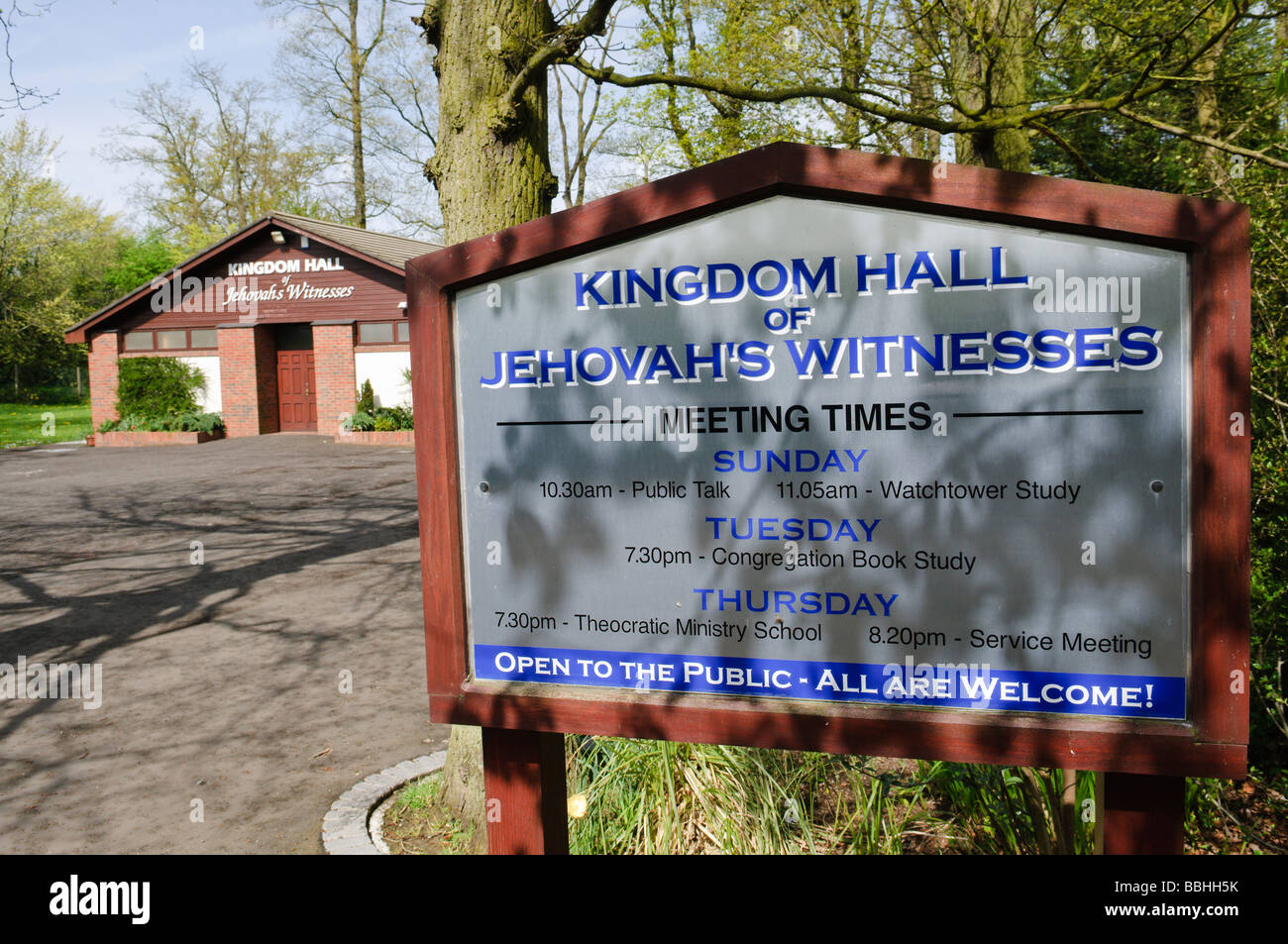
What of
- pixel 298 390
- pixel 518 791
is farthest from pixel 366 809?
pixel 298 390

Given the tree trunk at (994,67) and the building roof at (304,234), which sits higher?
the building roof at (304,234)

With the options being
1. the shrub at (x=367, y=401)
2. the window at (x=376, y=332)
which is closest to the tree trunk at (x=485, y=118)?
the shrub at (x=367, y=401)

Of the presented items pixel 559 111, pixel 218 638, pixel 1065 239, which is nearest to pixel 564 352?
pixel 1065 239

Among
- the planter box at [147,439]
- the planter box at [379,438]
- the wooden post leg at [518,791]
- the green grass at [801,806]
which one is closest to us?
the wooden post leg at [518,791]

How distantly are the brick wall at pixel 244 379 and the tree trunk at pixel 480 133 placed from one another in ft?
86.5

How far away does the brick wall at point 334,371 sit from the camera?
91.8 ft

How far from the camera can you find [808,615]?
228cm

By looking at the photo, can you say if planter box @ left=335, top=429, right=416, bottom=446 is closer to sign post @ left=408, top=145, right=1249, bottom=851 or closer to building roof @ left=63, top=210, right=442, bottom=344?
building roof @ left=63, top=210, right=442, bottom=344

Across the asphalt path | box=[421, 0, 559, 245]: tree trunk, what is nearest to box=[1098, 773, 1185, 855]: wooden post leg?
box=[421, 0, 559, 245]: tree trunk

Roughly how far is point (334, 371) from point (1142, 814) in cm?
2822

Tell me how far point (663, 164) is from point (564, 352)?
17.2 metres

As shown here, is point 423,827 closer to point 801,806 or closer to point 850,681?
point 801,806

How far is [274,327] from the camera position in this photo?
96.2ft

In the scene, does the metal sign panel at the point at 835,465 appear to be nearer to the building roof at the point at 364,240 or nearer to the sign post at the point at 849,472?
the sign post at the point at 849,472
